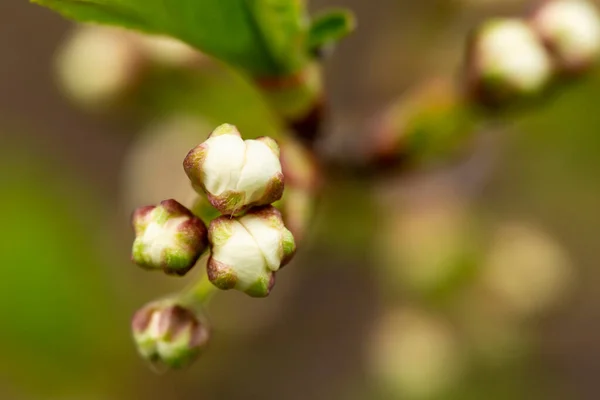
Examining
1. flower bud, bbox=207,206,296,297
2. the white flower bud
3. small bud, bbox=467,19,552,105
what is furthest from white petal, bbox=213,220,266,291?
the white flower bud

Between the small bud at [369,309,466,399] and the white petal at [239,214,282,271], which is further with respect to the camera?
the small bud at [369,309,466,399]

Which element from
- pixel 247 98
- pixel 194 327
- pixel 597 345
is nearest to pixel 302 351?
pixel 597 345

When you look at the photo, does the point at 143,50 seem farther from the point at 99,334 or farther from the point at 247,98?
the point at 99,334

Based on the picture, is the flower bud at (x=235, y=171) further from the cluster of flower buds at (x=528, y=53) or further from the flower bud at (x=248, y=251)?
the cluster of flower buds at (x=528, y=53)

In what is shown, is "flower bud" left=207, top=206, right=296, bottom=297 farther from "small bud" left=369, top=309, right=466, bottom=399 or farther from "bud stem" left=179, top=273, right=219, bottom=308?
"small bud" left=369, top=309, right=466, bottom=399

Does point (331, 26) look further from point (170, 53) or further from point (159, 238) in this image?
point (170, 53)

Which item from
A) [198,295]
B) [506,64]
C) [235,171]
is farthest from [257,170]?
[506,64]
